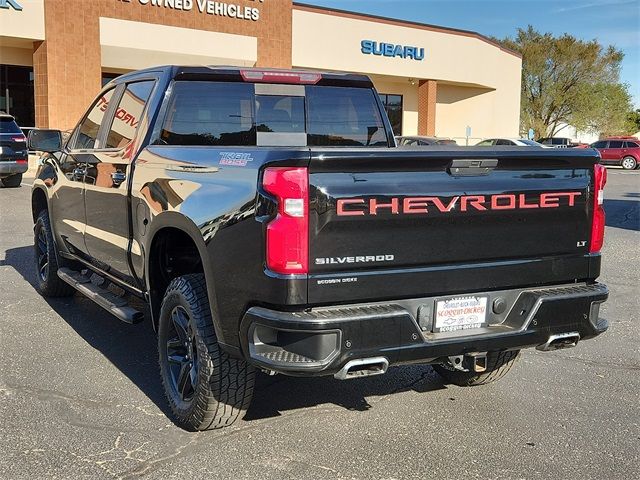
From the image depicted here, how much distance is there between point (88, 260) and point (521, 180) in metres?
3.59

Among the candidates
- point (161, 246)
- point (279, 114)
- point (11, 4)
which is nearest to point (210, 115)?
point (279, 114)

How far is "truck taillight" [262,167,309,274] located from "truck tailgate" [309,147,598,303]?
4 cm

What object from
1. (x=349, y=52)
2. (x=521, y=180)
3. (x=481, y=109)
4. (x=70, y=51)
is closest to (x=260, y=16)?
(x=349, y=52)

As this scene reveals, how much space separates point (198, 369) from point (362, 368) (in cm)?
94

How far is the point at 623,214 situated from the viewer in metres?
15.8

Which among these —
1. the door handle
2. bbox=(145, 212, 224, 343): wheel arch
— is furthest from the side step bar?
the door handle

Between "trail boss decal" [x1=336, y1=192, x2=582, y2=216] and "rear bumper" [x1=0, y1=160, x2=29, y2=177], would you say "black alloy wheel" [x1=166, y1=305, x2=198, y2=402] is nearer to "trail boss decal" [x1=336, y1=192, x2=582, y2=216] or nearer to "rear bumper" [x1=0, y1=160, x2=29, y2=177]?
"trail boss decal" [x1=336, y1=192, x2=582, y2=216]

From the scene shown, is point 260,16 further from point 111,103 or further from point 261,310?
point 261,310

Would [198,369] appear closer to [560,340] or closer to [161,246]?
[161,246]

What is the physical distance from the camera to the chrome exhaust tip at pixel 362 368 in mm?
3168

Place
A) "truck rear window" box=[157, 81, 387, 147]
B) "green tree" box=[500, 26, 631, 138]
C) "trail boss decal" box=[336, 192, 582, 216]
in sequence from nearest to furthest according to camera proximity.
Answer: "trail boss decal" box=[336, 192, 582, 216] → "truck rear window" box=[157, 81, 387, 147] → "green tree" box=[500, 26, 631, 138]

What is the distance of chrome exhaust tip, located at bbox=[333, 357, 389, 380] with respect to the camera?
125 inches

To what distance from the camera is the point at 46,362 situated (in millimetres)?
Result: 4996

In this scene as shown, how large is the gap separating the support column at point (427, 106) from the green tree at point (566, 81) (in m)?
17.9
